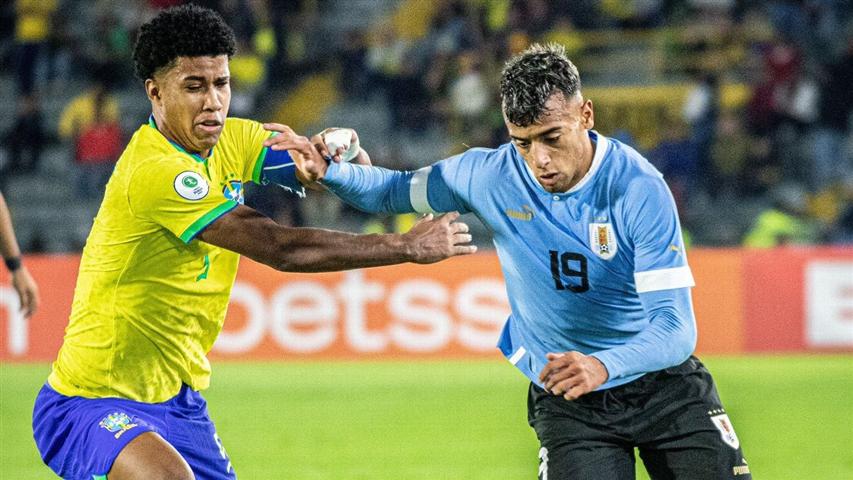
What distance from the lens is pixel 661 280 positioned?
4672 millimetres

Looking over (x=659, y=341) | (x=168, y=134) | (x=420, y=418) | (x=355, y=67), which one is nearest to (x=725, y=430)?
(x=659, y=341)

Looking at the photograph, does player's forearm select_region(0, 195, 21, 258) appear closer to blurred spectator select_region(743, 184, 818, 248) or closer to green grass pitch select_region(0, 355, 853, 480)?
green grass pitch select_region(0, 355, 853, 480)

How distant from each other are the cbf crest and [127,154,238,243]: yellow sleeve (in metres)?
1.37

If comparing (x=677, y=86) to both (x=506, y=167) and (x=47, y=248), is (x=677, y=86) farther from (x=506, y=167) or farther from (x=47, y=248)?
(x=506, y=167)

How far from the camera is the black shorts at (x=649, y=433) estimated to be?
480cm

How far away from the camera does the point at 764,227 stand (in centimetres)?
1602

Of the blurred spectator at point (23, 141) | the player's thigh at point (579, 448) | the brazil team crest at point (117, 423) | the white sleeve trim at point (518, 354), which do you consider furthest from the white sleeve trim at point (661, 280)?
the blurred spectator at point (23, 141)

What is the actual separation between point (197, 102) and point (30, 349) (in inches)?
384

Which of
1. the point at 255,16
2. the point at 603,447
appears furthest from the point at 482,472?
the point at 255,16

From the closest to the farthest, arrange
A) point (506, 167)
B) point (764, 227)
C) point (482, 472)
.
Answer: point (506, 167) → point (482, 472) → point (764, 227)

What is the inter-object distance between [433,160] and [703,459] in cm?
1338

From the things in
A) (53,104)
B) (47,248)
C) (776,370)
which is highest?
(53,104)

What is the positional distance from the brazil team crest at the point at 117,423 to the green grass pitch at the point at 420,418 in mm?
3212

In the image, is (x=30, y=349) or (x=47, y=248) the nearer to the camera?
(x=30, y=349)
